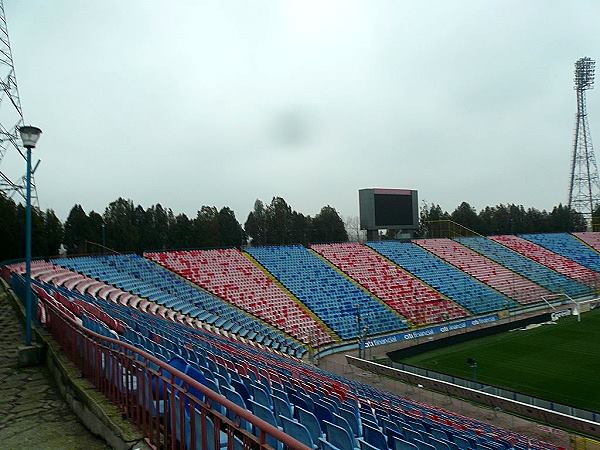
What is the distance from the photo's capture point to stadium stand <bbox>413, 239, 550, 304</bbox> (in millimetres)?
39531

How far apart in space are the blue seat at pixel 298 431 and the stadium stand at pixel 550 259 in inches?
1872

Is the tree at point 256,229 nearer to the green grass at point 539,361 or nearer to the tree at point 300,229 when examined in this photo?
the tree at point 300,229

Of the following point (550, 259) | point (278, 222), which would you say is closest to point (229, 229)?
point (278, 222)

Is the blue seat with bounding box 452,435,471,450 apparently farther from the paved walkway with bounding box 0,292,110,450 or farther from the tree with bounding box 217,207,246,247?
the tree with bounding box 217,207,246,247

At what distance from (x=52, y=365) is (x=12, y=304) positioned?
793cm

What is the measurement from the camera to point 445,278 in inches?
1543

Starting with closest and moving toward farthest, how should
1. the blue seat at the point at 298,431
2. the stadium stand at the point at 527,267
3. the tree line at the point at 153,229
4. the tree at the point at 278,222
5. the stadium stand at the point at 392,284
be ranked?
the blue seat at the point at 298,431 < the stadium stand at the point at 392,284 < the tree line at the point at 153,229 < the stadium stand at the point at 527,267 < the tree at the point at 278,222

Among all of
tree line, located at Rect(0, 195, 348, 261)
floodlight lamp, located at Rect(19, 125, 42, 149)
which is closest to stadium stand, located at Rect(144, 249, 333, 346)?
tree line, located at Rect(0, 195, 348, 261)

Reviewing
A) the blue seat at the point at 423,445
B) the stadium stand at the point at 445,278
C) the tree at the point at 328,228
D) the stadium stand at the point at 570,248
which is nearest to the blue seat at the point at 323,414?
the blue seat at the point at 423,445

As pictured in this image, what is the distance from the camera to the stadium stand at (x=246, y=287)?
26734 millimetres

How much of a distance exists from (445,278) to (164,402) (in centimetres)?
3754

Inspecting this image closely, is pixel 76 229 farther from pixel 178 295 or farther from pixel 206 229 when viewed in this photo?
pixel 178 295

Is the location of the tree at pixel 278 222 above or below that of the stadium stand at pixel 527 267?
above

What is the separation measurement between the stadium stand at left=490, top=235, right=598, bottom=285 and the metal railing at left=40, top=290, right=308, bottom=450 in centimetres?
4796
